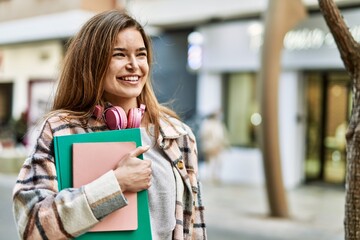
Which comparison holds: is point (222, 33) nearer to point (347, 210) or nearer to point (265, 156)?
point (265, 156)

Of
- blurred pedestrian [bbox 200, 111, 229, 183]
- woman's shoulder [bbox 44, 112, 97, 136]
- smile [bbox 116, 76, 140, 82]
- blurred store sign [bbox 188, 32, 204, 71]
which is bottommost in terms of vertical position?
blurred pedestrian [bbox 200, 111, 229, 183]

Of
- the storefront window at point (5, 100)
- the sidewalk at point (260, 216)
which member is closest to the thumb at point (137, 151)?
the storefront window at point (5, 100)

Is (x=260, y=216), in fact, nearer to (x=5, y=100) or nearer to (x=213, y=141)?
(x=213, y=141)

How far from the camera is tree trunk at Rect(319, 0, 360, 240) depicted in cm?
298

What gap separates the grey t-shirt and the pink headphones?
142mm

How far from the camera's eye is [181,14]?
13375 millimetres

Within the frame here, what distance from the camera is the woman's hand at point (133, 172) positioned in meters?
1.66

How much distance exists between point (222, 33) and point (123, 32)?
1164 centimetres

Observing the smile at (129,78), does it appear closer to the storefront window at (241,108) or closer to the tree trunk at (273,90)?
the tree trunk at (273,90)

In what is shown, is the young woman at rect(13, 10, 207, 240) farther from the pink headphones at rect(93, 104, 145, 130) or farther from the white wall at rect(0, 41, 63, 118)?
the white wall at rect(0, 41, 63, 118)

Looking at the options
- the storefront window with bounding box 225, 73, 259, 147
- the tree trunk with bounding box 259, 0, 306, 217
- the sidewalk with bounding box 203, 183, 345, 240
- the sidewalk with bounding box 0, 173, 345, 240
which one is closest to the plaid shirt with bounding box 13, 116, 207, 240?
the sidewalk with bounding box 0, 173, 345, 240

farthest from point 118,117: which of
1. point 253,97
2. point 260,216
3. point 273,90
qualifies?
point 253,97

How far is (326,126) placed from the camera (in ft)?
41.7

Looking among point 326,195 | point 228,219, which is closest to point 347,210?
point 228,219
